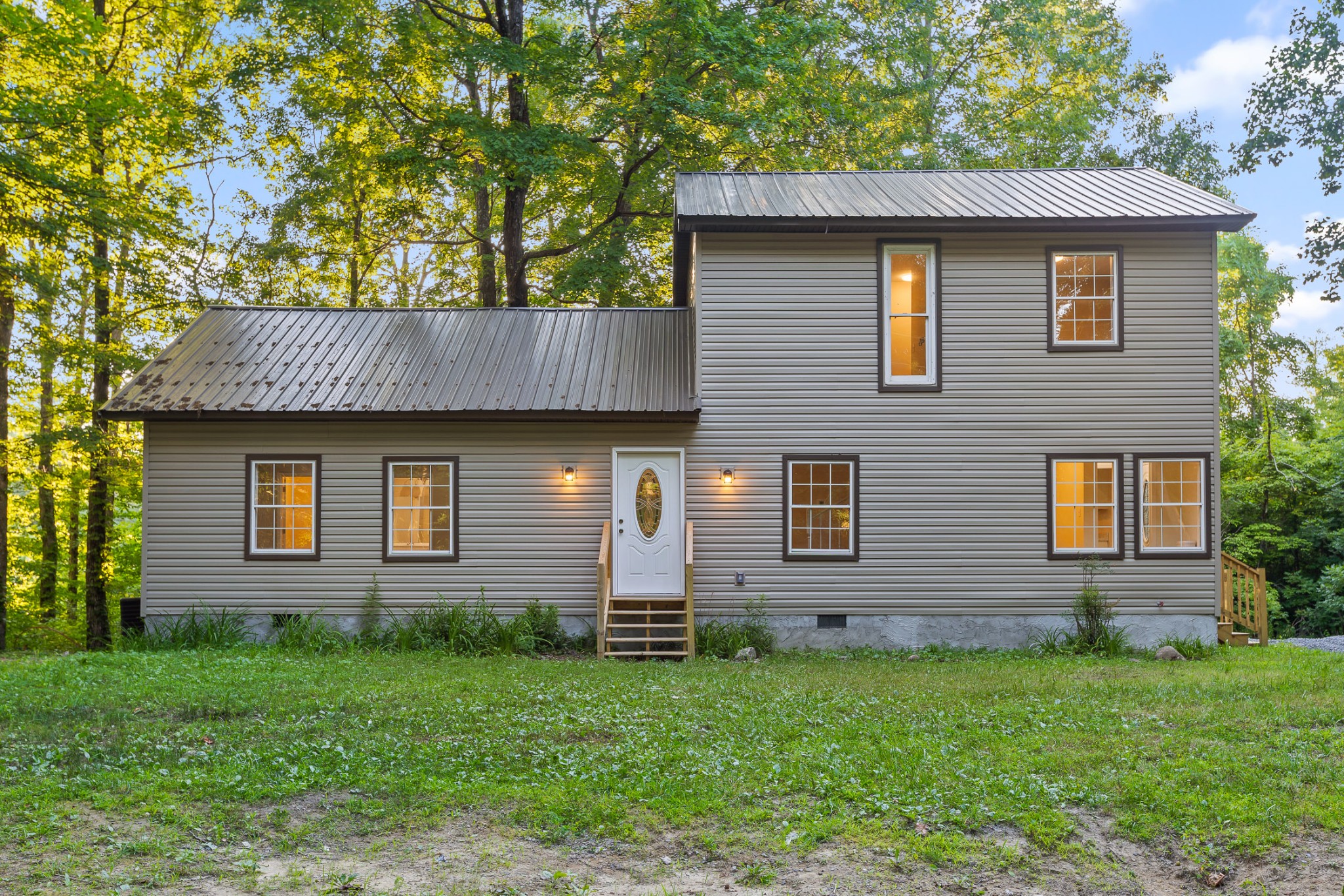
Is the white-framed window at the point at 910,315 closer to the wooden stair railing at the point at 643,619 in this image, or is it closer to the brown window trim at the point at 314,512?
the wooden stair railing at the point at 643,619

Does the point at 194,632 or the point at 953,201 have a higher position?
the point at 953,201

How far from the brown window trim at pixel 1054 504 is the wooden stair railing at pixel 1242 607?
5.33 ft

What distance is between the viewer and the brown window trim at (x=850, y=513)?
11914 mm

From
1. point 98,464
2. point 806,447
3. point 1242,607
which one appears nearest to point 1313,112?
point 1242,607

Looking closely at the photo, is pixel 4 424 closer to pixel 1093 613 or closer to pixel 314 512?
pixel 314 512

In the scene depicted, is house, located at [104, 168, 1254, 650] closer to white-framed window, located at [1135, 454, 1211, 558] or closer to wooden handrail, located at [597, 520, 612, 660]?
white-framed window, located at [1135, 454, 1211, 558]

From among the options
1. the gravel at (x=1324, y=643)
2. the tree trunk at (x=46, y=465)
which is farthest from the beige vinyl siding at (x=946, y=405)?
the tree trunk at (x=46, y=465)

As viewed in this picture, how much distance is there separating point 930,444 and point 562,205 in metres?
12.0

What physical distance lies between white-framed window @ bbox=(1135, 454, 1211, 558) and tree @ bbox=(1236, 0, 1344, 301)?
8498 millimetres

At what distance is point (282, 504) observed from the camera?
12.2 m

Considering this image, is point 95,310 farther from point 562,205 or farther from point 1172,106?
point 1172,106

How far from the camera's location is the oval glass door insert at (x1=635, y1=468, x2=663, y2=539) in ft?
39.8

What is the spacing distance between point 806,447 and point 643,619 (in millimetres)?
3140

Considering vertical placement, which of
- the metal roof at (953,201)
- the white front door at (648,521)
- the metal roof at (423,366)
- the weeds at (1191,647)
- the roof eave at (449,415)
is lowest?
the weeds at (1191,647)
